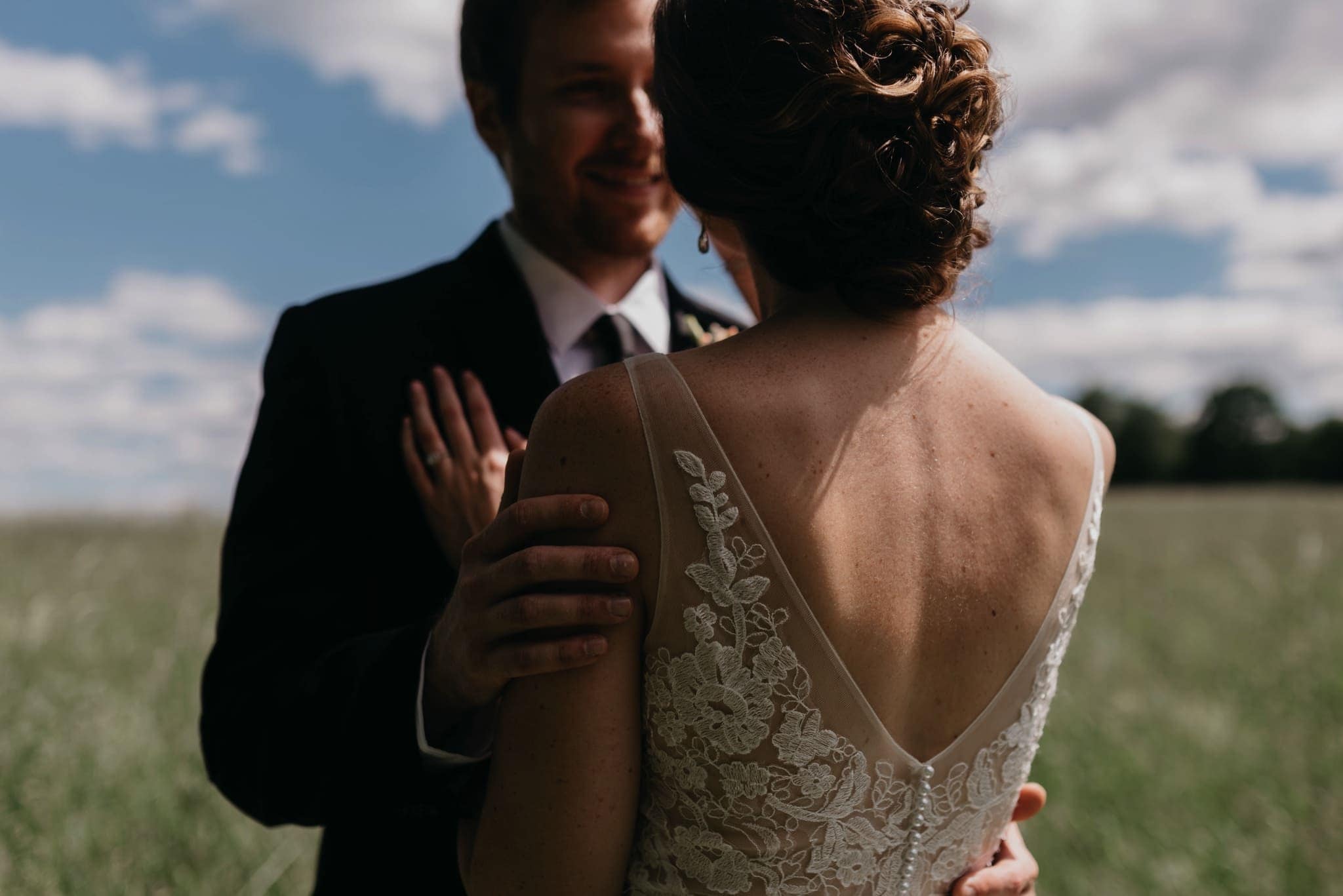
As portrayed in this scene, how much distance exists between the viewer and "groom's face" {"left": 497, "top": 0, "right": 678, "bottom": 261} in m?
2.68

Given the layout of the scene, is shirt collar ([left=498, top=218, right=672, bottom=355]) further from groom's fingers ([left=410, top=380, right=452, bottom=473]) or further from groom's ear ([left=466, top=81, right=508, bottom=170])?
groom's fingers ([left=410, top=380, right=452, bottom=473])

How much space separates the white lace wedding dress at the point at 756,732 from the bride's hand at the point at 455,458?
83 centimetres

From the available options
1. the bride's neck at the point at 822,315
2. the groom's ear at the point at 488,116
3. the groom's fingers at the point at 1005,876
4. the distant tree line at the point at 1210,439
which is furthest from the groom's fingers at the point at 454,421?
the distant tree line at the point at 1210,439

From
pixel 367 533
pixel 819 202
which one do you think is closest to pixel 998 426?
pixel 819 202

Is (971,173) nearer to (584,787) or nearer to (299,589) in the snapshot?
(584,787)

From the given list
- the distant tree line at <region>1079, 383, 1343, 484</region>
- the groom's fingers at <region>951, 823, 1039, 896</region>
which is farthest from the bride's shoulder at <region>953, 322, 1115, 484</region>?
the distant tree line at <region>1079, 383, 1343, 484</region>

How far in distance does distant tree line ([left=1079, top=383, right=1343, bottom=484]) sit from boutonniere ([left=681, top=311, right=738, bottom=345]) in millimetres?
73120

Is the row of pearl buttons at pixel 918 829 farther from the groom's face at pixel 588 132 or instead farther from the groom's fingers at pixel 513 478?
the groom's face at pixel 588 132

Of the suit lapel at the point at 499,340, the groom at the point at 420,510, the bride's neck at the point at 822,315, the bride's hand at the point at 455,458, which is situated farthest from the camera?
the suit lapel at the point at 499,340

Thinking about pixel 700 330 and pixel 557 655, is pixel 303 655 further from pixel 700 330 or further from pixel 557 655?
pixel 700 330

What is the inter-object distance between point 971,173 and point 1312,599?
8.84 metres

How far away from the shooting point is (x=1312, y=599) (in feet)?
28.9

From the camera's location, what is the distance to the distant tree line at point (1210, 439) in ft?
233

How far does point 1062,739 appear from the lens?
6723 mm
